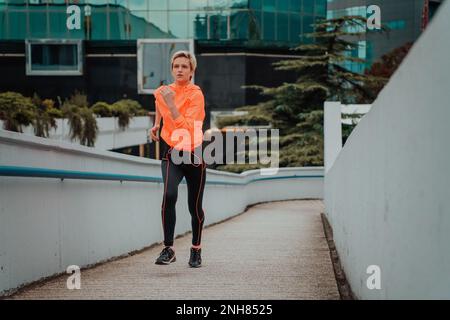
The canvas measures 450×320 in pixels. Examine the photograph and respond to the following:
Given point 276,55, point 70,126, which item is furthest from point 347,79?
point 70,126

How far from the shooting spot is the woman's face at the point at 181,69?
5965 mm

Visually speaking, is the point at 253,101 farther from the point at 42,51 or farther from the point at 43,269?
the point at 43,269

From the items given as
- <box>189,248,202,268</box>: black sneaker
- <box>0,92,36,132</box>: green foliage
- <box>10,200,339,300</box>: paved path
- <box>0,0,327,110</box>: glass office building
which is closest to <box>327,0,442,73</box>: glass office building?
<box>0,0,327,110</box>: glass office building

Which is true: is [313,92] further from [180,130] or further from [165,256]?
[180,130]

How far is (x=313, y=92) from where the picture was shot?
3641cm

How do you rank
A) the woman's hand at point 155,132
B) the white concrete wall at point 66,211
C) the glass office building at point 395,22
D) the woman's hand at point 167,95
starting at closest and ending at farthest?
the white concrete wall at point 66,211
the woman's hand at point 167,95
the woman's hand at point 155,132
the glass office building at point 395,22

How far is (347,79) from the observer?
35.8 metres

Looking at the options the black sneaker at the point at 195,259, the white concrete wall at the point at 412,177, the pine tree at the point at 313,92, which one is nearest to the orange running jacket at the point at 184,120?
the black sneaker at the point at 195,259

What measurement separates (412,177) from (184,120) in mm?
3283

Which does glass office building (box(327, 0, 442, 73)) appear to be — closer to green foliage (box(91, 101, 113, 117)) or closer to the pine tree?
the pine tree

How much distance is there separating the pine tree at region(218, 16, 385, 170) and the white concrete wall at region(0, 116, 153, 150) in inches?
160

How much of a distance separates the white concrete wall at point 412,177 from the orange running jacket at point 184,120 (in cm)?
195

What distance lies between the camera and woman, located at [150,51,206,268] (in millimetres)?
5977

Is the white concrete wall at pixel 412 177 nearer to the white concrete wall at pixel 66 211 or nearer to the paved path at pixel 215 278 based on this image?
the paved path at pixel 215 278
